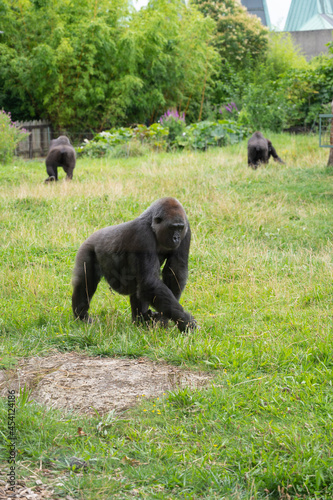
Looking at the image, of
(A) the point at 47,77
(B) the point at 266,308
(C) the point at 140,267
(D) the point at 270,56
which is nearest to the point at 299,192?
(B) the point at 266,308

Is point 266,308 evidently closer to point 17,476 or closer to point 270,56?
point 17,476

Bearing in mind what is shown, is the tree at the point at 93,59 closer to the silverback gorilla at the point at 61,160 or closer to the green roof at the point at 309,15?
the silverback gorilla at the point at 61,160

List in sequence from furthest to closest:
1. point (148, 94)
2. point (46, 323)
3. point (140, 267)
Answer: point (148, 94) → point (46, 323) → point (140, 267)

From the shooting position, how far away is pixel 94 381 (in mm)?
3449

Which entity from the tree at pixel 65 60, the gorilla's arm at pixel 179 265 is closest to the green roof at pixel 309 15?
the tree at pixel 65 60

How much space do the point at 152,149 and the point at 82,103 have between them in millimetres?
5598

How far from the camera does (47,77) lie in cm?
1911

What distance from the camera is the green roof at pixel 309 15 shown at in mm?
40219

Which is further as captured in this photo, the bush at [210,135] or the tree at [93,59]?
the tree at [93,59]

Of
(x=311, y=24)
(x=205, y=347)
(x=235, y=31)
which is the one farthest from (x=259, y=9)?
(x=205, y=347)

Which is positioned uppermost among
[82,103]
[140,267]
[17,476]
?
[82,103]

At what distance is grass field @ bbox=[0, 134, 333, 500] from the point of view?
260cm

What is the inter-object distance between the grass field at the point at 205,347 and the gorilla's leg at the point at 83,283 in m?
0.18

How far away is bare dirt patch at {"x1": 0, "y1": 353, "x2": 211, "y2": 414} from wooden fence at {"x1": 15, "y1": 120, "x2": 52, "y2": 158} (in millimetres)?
15445
